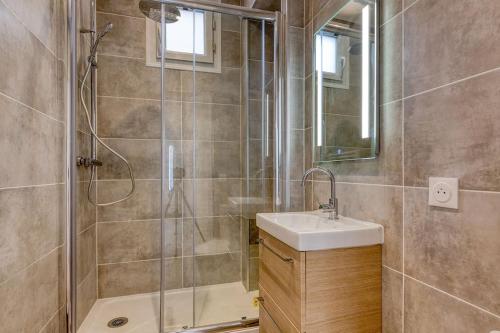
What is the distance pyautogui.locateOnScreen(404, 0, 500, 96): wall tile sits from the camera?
27.0 inches

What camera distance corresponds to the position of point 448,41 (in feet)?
2.60

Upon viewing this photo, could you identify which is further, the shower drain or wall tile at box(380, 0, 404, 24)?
the shower drain

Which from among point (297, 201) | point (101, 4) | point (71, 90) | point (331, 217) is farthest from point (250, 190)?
point (101, 4)

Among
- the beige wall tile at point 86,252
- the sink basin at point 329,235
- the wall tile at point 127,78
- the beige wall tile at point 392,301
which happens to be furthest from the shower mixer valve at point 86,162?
the beige wall tile at point 392,301

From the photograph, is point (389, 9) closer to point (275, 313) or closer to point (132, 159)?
point (275, 313)

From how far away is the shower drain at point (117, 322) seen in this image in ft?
5.30

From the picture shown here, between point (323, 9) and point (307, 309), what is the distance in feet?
5.42

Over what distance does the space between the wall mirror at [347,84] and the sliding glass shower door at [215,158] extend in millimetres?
385

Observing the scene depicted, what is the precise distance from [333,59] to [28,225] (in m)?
1.70

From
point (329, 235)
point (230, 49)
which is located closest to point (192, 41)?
point (230, 49)

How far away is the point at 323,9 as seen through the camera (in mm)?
1533

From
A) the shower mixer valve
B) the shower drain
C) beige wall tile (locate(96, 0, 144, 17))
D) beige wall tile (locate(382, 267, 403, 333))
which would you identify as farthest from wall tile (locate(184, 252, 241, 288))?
beige wall tile (locate(96, 0, 144, 17))

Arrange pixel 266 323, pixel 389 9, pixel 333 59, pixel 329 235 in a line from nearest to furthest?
pixel 329 235 → pixel 389 9 → pixel 266 323 → pixel 333 59

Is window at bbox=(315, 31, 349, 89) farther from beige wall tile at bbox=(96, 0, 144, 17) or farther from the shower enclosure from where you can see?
beige wall tile at bbox=(96, 0, 144, 17)
